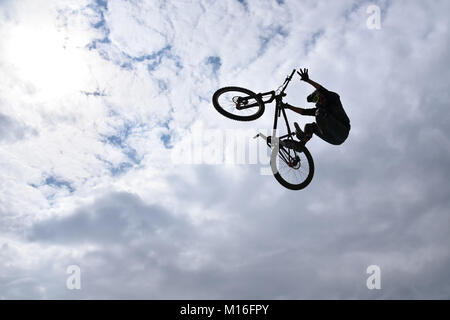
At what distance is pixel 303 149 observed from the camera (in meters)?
10.7

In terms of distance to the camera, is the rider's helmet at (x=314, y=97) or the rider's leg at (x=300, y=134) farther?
the rider's leg at (x=300, y=134)

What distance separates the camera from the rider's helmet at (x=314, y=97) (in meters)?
9.73

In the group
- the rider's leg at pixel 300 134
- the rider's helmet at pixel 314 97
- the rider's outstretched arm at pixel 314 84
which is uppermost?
the rider's outstretched arm at pixel 314 84

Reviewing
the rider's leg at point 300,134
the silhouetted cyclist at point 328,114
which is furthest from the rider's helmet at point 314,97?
the rider's leg at point 300,134

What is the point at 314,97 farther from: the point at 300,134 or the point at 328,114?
the point at 300,134

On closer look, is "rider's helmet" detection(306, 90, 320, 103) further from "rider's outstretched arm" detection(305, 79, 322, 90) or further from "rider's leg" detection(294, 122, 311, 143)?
"rider's leg" detection(294, 122, 311, 143)

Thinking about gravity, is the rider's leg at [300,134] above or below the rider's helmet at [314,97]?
below

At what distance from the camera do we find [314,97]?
32.2ft

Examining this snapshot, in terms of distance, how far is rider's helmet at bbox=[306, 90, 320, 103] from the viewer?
31.9 ft

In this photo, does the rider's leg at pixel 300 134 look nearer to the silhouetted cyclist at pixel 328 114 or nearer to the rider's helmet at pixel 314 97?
the silhouetted cyclist at pixel 328 114

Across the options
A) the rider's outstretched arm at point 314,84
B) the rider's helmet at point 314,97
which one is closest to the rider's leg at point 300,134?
the rider's helmet at point 314,97

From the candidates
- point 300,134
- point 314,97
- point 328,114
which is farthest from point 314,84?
point 300,134
